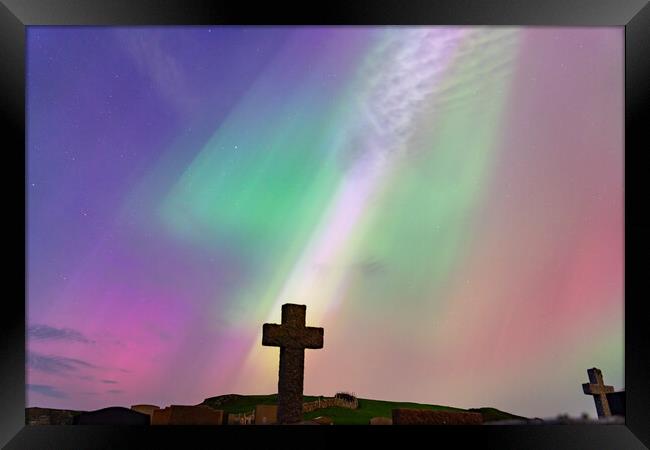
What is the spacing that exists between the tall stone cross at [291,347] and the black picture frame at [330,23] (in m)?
3.59

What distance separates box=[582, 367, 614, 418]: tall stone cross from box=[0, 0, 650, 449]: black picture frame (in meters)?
8.15

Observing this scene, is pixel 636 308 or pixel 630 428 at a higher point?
pixel 636 308

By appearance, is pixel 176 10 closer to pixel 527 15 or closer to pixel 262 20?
pixel 262 20

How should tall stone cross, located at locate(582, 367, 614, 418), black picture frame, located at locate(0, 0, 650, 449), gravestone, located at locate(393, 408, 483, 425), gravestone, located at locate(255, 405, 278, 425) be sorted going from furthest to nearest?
tall stone cross, located at locate(582, 367, 614, 418), gravestone, located at locate(255, 405, 278, 425), gravestone, located at locate(393, 408, 483, 425), black picture frame, located at locate(0, 0, 650, 449)

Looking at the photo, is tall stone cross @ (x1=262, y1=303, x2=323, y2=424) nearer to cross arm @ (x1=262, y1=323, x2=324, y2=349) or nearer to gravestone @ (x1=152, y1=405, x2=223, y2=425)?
cross arm @ (x1=262, y1=323, x2=324, y2=349)

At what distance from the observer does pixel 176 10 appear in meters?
3.42

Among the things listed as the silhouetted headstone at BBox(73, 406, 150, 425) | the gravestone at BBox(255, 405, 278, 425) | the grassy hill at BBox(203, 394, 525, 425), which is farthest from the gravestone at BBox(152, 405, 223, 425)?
the grassy hill at BBox(203, 394, 525, 425)

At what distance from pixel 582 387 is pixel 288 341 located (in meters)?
6.18

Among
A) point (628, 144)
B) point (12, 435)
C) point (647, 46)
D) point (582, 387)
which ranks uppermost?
point (647, 46)

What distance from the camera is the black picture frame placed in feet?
11.0

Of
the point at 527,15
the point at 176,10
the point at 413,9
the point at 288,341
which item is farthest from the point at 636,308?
the point at 288,341

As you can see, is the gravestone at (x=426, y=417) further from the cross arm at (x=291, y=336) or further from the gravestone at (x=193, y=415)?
the cross arm at (x=291, y=336)

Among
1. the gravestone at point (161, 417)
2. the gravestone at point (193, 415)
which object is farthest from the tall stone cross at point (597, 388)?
the gravestone at point (161, 417)

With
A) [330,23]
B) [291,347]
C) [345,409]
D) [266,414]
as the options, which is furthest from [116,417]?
[345,409]
